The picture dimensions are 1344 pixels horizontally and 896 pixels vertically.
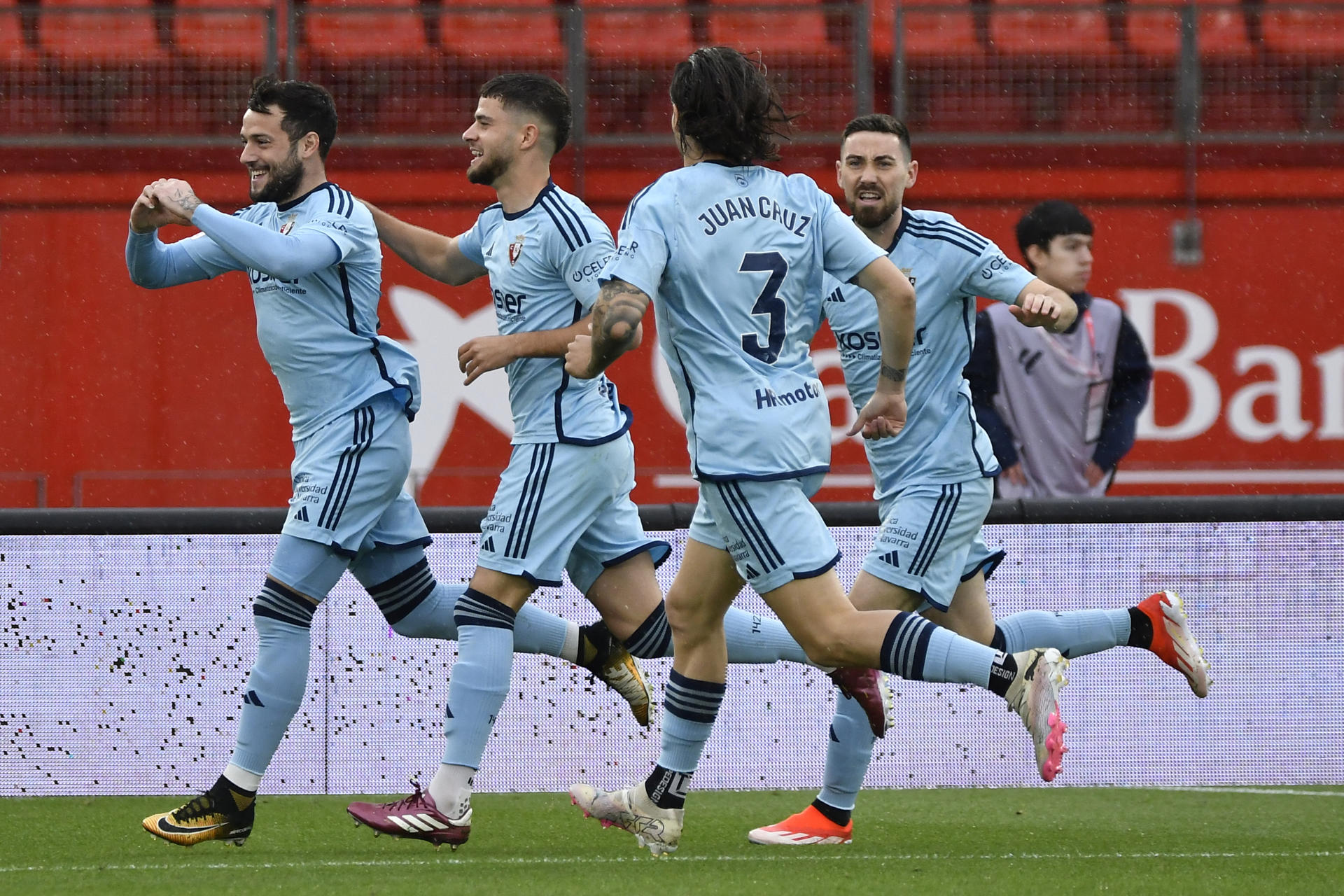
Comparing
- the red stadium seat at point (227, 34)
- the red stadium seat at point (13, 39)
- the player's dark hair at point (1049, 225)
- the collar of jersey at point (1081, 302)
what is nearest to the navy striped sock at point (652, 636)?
the player's dark hair at point (1049, 225)

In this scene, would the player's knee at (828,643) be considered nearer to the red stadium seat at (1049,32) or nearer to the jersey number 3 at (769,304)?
the jersey number 3 at (769,304)

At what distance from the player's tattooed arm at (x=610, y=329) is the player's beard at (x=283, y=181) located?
1.40 m

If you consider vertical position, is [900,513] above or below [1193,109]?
below

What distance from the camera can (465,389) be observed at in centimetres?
1133

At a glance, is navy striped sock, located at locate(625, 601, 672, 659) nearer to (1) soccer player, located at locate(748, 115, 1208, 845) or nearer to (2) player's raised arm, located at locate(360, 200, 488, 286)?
(1) soccer player, located at locate(748, 115, 1208, 845)

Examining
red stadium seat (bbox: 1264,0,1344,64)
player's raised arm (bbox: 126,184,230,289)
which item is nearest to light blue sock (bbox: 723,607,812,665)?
player's raised arm (bbox: 126,184,230,289)

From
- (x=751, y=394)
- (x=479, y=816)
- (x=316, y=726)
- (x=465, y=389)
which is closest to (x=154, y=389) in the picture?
(x=465, y=389)

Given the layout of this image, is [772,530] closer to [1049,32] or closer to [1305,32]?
[1049,32]

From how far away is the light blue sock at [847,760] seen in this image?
4910mm

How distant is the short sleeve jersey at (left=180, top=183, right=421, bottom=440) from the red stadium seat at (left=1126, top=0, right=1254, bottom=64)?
821 centimetres

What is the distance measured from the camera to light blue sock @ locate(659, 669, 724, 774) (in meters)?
4.47

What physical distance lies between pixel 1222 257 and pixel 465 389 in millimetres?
5062

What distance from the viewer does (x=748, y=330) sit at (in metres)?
4.05

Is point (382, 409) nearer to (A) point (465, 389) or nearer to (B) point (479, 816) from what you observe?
(B) point (479, 816)
